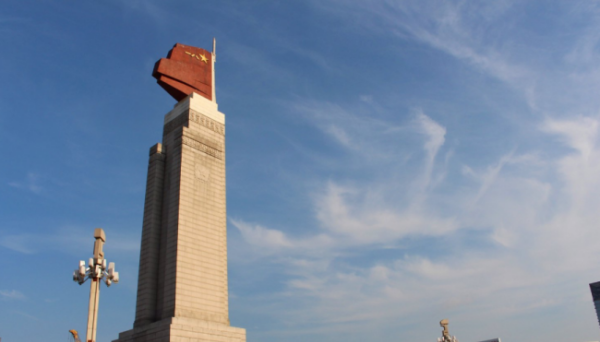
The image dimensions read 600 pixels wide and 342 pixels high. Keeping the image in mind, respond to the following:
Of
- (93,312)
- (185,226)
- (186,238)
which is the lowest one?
(93,312)

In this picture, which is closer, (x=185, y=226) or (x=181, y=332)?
(x=181, y=332)

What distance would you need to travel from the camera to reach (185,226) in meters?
40.9

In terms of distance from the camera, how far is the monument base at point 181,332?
35406mm

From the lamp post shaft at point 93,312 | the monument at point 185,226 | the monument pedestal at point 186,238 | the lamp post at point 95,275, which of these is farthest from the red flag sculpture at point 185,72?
the lamp post shaft at point 93,312

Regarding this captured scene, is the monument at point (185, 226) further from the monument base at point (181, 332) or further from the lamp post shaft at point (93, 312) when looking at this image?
the lamp post shaft at point (93, 312)

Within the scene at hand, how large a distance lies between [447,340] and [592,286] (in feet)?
448

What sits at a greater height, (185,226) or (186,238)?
(185,226)

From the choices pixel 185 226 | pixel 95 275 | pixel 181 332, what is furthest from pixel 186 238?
pixel 95 275

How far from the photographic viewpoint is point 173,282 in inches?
1508

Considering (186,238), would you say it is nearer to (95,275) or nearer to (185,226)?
(185,226)

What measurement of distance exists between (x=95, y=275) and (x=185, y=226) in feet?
63.3

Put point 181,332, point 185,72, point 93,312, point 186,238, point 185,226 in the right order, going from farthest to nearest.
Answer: point 185,72 < point 185,226 < point 186,238 < point 181,332 < point 93,312

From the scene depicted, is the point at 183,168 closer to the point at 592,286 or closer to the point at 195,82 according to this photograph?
the point at 195,82

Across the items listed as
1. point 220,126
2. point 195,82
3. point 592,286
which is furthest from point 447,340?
point 592,286
